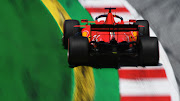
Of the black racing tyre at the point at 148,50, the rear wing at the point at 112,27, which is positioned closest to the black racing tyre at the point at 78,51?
the rear wing at the point at 112,27

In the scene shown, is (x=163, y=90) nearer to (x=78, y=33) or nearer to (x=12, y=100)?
(x=78, y=33)

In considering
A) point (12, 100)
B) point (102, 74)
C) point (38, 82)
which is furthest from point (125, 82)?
point (12, 100)

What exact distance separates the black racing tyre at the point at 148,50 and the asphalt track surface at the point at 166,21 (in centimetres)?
141

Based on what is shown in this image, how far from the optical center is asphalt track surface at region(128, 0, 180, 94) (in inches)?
307

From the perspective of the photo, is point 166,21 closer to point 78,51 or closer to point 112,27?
point 112,27

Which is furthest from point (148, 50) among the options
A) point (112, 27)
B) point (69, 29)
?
point (69, 29)

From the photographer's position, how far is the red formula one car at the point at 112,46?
611 cm

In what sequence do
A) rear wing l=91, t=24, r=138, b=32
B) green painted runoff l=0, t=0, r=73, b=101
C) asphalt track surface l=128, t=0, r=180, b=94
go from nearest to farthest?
1. green painted runoff l=0, t=0, r=73, b=101
2. rear wing l=91, t=24, r=138, b=32
3. asphalt track surface l=128, t=0, r=180, b=94

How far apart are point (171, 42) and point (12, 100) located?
16.0 ft

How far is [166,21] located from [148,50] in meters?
2.72

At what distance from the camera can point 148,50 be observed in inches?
245

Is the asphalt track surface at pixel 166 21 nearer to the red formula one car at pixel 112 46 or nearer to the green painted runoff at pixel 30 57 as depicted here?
the red formula one car at pixel 112 46

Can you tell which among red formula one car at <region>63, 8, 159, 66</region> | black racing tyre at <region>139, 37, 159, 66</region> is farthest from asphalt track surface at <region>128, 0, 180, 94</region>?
black racing tyre at <region>139, 37, 159, 66</region>

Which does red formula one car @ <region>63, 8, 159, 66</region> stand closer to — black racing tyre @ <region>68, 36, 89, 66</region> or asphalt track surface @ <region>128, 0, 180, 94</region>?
black racing tyre @ <region>68, 36, 89, 66</region>
